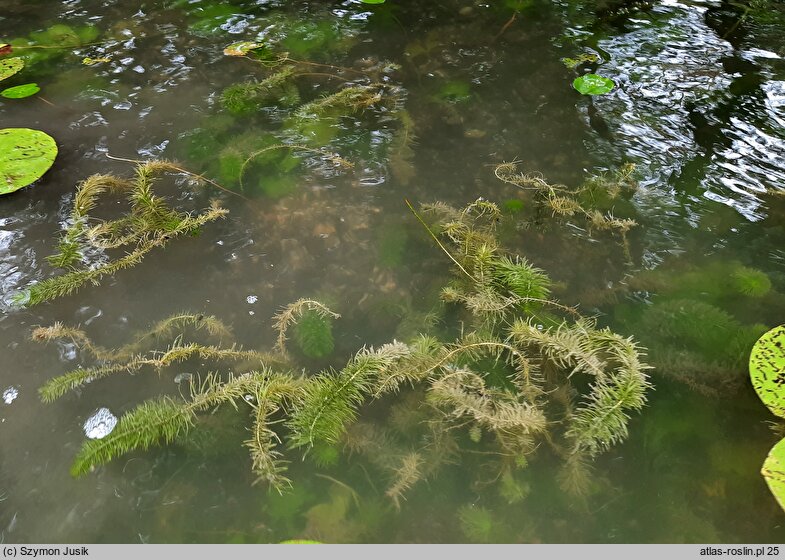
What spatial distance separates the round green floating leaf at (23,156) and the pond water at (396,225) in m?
0.08

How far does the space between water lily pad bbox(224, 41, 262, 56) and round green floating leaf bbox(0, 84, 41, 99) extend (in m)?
0.99

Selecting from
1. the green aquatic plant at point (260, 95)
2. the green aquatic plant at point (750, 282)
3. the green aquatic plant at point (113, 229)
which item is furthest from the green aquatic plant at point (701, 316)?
the green aquatic plant at point (260, 95)

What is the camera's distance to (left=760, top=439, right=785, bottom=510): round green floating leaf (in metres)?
1.32

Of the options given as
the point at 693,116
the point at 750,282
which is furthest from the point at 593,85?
the point at 750,282

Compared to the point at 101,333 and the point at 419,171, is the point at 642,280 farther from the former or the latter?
the point at 101,333

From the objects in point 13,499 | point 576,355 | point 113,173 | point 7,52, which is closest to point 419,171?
point 576,355

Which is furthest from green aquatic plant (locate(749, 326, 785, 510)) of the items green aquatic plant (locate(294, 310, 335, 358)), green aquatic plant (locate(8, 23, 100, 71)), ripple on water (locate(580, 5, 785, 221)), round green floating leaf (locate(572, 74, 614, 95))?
green aquatic plant (locate(8, 23, 100, 71))

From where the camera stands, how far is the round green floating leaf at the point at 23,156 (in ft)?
7.28

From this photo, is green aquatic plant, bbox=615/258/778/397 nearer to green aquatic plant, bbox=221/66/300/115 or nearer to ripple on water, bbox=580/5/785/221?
ripple on water, bbox=580/5/785/221

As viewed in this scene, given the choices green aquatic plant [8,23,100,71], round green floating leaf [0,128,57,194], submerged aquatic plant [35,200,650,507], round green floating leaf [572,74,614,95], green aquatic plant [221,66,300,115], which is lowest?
submerged aquatic plant [35,200,650,507]

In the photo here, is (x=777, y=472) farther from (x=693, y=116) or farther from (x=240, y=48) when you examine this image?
(x=240, y=48)

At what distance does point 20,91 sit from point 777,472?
3.53 meters

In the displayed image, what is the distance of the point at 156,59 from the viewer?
2895mm

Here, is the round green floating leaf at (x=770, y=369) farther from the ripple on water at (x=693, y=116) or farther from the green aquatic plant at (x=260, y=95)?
the green aquatic plant at (x=260, y=95)
